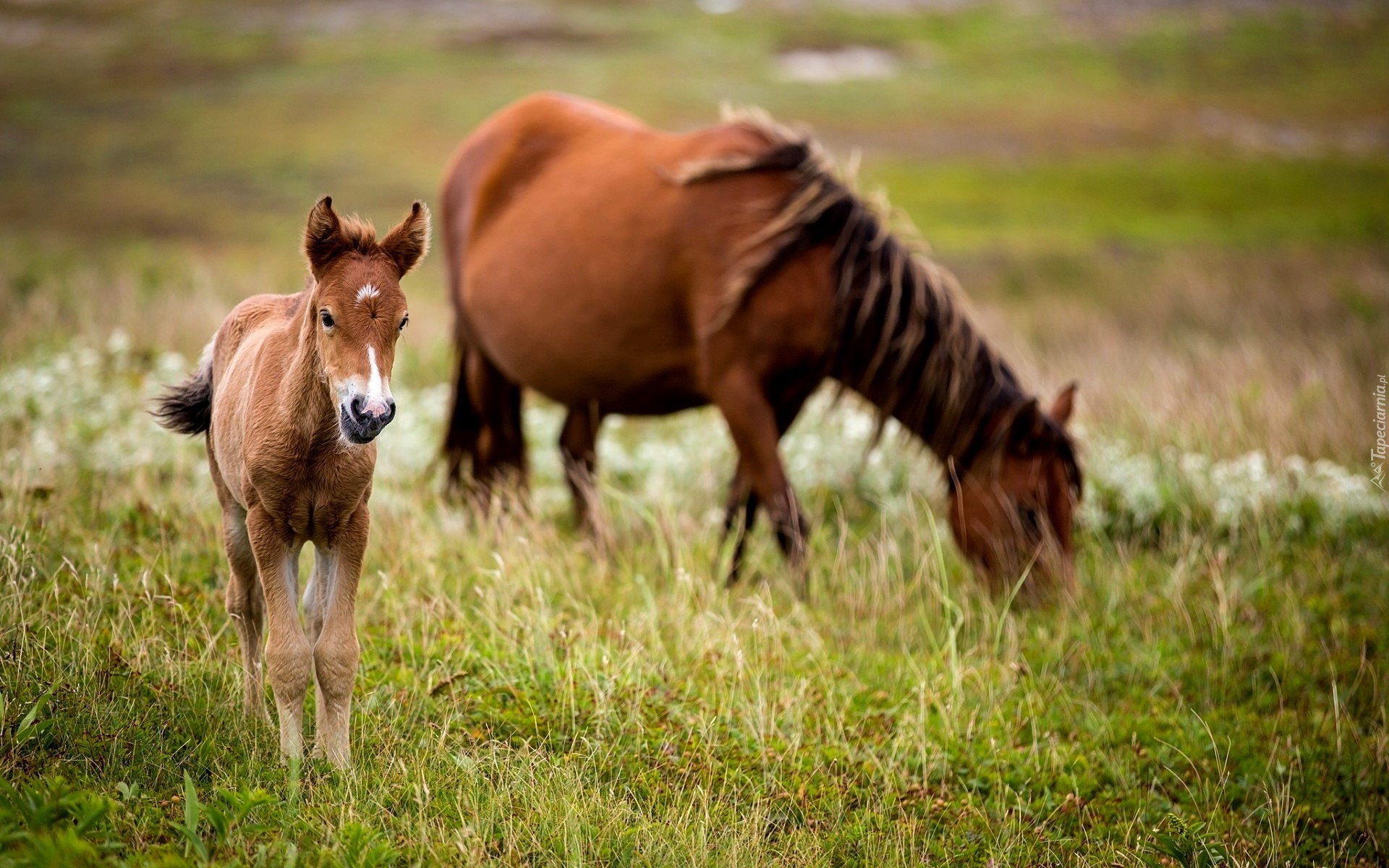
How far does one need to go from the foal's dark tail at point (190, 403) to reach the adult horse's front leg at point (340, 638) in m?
0.85

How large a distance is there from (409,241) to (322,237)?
231 millimetres

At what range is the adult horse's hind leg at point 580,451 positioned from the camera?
663cm

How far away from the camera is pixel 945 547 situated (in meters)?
6.21

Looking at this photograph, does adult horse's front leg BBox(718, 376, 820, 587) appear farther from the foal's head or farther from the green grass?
the foal's head

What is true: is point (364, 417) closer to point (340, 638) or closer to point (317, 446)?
point (317, 446)

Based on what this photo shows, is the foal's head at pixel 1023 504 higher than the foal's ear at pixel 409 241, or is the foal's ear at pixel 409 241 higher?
the foal's ear at pixel 409 241

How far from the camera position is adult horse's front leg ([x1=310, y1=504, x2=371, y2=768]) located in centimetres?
298

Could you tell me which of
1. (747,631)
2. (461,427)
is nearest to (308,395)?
Result: (747,631)

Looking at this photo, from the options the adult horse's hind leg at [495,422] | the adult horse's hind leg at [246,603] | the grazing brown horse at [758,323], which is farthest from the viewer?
the adult horse's hind leg at [495,422]

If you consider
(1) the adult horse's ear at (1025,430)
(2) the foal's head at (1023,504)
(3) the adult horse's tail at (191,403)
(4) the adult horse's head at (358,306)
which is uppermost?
(4) the adult horse's head at (358,306)

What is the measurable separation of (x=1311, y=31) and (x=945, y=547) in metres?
41.3

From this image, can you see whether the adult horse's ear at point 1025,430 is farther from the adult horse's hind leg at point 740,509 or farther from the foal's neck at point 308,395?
the foal's neck at point 308,395

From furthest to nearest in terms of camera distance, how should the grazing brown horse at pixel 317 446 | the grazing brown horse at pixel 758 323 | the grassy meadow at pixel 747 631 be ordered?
the grazing brown horse at pixel 758 323 < the grassy meadow at pixel 747 631 < the grazing brown horse at pixel 317 446

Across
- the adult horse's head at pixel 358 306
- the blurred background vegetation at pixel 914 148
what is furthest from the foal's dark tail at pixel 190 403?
the blurred background vegetation at pixel 914 148
